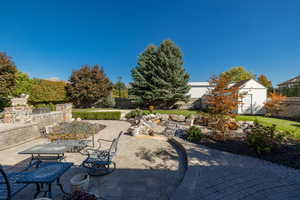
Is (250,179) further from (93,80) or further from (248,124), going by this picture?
(93,80)

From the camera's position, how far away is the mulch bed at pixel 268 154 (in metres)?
3.67

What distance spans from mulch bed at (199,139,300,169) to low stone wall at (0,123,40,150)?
8326 millimetres

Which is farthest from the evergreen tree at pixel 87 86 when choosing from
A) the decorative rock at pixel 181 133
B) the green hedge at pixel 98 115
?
the decorative rock at pixel 181 133

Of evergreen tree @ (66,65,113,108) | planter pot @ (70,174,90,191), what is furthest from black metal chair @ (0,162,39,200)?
evergreen tree @ (66,65,113,108)

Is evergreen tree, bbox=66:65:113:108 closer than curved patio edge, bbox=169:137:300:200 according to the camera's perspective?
No

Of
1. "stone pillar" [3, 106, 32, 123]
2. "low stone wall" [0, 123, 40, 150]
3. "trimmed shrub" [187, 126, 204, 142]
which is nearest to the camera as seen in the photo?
"low stone wall" [0, 123, 40, 150]

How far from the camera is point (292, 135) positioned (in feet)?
20.7

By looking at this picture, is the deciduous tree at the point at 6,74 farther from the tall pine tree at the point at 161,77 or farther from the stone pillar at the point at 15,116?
the tall pine tree at the point at 161,77

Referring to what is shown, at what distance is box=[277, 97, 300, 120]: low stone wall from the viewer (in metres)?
11.3

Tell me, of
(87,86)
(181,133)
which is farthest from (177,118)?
(87,86)

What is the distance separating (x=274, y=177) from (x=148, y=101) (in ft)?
48.0

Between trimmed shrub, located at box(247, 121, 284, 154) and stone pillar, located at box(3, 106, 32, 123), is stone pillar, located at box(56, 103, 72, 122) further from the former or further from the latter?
trimmed shrub, located at box(247, 121, 284, 154)

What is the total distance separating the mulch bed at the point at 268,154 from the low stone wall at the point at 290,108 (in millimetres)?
10237

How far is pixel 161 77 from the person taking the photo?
16438 millimetres
